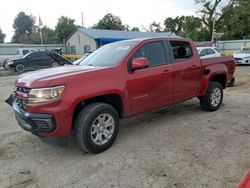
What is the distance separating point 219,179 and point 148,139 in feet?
5.20

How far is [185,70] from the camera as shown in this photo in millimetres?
5344

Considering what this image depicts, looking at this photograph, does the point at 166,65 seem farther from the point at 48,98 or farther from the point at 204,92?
the point at 48,98

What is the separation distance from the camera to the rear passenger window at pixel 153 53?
15.4 ft

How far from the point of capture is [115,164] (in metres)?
3.71

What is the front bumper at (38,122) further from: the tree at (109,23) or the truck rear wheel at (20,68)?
the tree at (109,23)

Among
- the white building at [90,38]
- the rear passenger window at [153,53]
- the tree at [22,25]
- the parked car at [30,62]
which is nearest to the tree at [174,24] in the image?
the white building at [90,38]

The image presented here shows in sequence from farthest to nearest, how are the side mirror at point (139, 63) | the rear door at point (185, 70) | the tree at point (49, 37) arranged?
the tree at point (49, 37), the rear door at point (185, 70), the side mirror at point (139, 63)

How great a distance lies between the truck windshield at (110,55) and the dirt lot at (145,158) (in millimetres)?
1402

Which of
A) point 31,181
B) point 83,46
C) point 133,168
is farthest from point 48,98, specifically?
point 83,46

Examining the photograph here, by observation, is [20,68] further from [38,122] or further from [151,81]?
[38,122]

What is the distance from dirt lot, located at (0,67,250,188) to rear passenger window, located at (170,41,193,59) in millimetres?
1389

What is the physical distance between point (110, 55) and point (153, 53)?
2.70 ft

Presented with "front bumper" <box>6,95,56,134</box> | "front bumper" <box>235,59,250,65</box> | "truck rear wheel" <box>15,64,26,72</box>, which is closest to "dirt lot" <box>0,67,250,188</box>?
"front bumper" <box>6,95,56,134</box>

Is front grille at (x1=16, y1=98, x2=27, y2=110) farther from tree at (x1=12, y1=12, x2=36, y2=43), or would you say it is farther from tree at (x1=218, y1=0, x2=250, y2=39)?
tree at (x1=12, y1=12, x2=36, y2=43)
